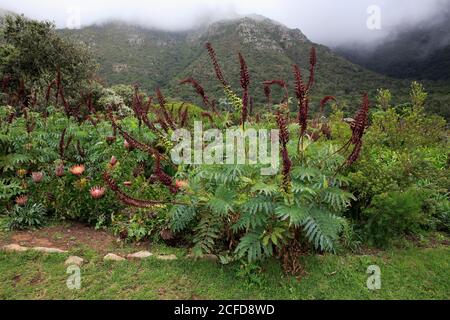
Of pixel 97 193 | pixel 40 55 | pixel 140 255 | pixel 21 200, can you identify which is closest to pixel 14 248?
pixel 21 200

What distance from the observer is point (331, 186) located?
3.94 metres

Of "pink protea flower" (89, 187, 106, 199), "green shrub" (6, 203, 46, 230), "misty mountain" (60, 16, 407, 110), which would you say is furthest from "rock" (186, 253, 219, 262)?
"misty mountain" (60, 16, 407, 110)

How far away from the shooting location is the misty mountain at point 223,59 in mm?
49656

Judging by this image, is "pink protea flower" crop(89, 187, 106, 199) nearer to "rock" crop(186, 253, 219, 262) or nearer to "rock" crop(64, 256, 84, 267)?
"rock" crop(64, 256, 84, 267)

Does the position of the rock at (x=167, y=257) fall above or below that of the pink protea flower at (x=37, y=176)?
below

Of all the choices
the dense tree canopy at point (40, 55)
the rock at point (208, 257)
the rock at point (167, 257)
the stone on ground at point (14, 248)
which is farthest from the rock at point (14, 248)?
the dense tree canopy at point (40, 55)

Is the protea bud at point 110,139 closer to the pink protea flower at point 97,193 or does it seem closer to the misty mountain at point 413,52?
the pink protea flower at point 97,193

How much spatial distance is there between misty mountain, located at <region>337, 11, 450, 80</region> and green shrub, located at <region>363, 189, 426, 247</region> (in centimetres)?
8406

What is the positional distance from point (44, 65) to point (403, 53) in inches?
5193

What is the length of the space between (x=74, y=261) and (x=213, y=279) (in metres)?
1.72

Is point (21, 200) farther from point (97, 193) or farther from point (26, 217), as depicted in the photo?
point (97, 193)

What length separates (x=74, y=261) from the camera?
4242mm

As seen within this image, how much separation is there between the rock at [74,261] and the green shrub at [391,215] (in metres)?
3.65

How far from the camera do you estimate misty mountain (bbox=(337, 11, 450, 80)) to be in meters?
90.2
